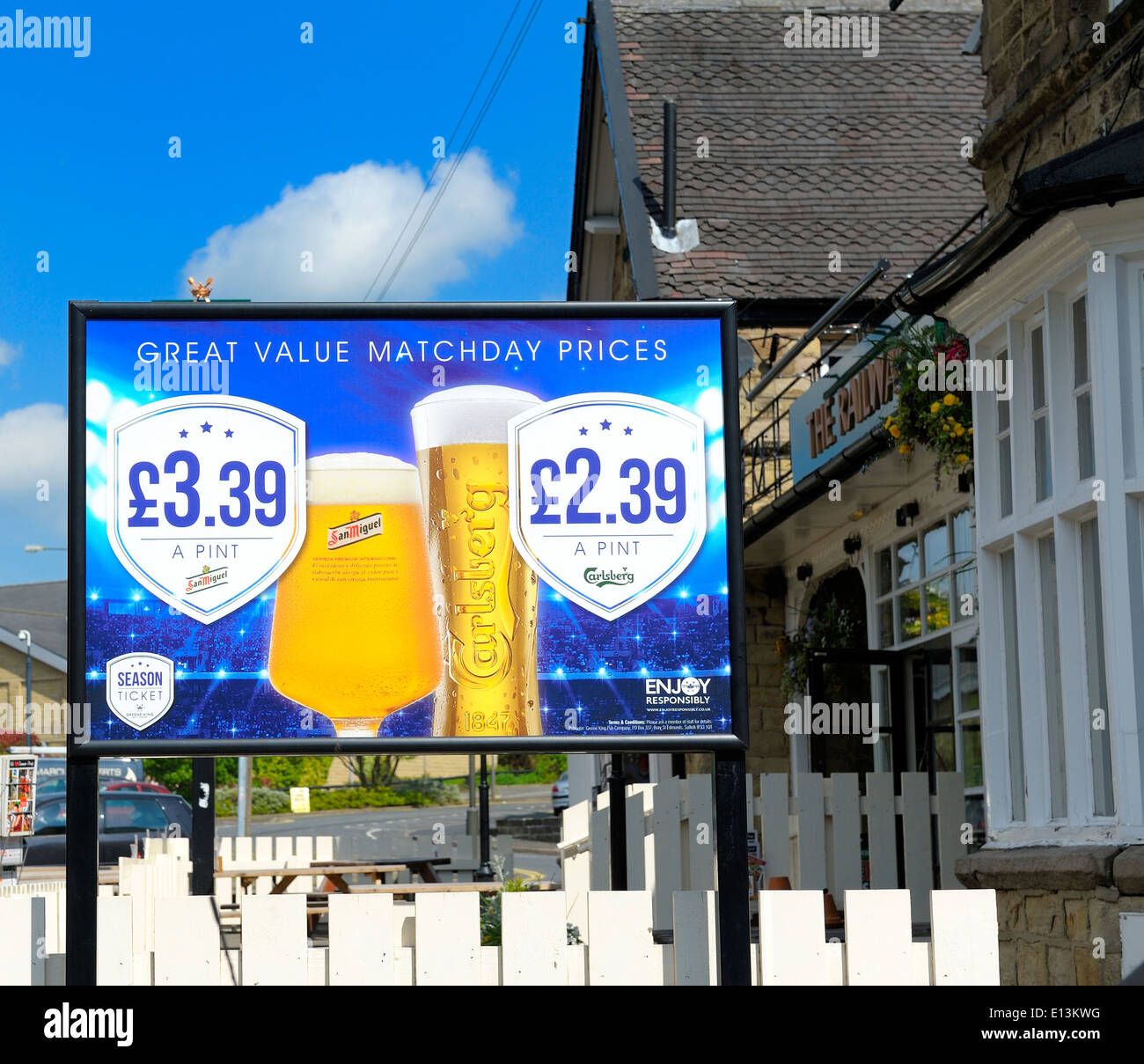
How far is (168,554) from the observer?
5.71m

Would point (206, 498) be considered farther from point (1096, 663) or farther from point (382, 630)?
point (1096, 663)

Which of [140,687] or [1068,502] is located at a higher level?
[1068,502]

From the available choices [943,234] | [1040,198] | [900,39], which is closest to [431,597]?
[1040,198]

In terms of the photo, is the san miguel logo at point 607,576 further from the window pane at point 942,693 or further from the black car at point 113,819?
the black car at point 113,819

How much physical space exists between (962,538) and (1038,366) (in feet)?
14.2

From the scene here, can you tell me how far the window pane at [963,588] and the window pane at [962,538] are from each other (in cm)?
8

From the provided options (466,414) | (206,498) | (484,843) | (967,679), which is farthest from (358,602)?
(484,843)

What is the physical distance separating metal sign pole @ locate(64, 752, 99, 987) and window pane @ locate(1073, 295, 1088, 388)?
13.7 feet

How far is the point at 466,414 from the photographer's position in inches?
227

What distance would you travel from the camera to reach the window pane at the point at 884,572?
1303cm

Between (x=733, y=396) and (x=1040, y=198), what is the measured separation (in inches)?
56.8

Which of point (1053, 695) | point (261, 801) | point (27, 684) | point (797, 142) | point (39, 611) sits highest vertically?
point (797, 142)

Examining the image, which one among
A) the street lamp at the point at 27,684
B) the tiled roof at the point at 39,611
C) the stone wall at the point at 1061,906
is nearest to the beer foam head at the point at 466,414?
the stone wall at the point at 1061,906
